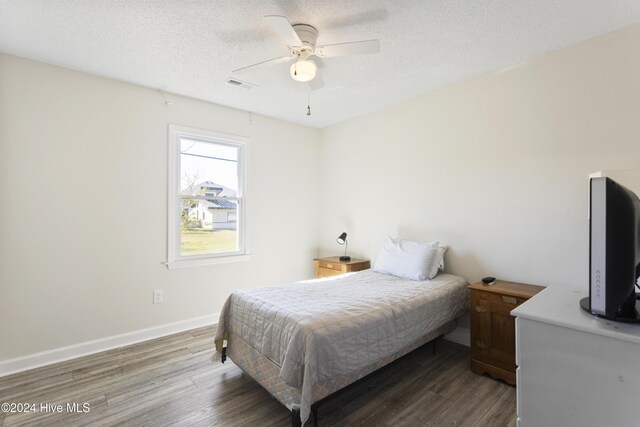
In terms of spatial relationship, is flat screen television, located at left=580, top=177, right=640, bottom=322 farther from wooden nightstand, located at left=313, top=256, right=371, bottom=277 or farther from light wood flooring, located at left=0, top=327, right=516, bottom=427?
wooden nightstand, located at left=313, top=256, right=371, bottom=277

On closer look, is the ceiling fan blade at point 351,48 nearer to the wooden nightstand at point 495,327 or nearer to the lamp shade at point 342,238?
the wooden nightstand at point 495,327

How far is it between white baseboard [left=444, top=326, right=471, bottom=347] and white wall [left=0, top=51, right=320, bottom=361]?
2581 mm

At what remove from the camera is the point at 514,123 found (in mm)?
2643

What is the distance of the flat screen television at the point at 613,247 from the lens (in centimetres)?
120

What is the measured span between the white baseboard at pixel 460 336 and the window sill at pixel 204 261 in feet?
8.28

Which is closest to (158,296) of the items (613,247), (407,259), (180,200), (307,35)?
(180,200)

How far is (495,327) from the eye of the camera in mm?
2311

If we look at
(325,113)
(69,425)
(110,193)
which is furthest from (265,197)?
(69,425)

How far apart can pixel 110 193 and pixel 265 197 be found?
5.71 feet

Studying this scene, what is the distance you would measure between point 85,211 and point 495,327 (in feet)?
12.2

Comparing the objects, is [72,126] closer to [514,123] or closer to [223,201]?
[223,201]

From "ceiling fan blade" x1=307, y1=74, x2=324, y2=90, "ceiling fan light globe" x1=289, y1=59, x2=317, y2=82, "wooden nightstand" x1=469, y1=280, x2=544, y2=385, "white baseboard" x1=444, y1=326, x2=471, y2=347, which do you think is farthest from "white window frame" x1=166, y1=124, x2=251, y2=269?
"wooden nightstand" x1=469, y1=280, x2=544, y2=385

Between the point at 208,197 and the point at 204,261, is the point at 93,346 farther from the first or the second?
the point at 208,197

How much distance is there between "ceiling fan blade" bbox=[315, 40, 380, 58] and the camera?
6.24 feet
